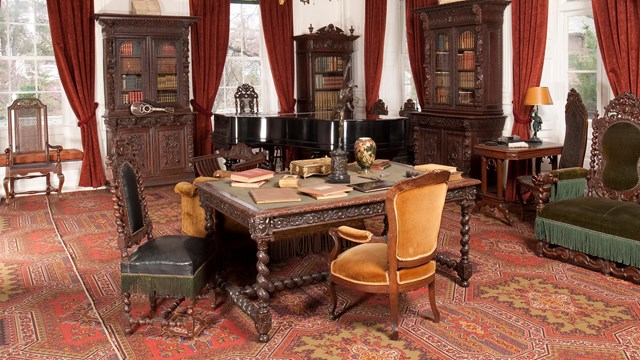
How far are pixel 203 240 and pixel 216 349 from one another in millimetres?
805

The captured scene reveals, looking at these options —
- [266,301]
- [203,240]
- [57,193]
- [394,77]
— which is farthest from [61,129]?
[266,301]

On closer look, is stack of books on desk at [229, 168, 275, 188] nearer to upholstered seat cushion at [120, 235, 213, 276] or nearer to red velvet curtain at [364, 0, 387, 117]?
upholstered seat cushion at [120, 235, 213, 276]

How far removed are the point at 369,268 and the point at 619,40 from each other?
4.26 metres

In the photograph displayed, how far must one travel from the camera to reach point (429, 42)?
27.8 ft

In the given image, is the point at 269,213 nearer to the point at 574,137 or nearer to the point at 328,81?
the point at 574,137

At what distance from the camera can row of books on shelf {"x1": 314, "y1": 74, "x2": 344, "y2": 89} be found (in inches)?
408

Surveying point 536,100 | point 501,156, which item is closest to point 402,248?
point 501,156

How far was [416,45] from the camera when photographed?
31.0 ft

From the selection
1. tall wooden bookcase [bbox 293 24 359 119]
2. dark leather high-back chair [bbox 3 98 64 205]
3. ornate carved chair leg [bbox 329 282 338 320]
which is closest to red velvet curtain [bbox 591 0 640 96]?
ornate carved chair leg [bbox 329 282 338 320]

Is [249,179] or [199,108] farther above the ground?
[199,108]

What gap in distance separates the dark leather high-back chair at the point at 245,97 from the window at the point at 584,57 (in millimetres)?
4399

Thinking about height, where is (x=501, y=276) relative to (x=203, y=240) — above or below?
below

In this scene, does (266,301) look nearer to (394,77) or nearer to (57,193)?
(57,193)

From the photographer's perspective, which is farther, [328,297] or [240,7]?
[240,7]
